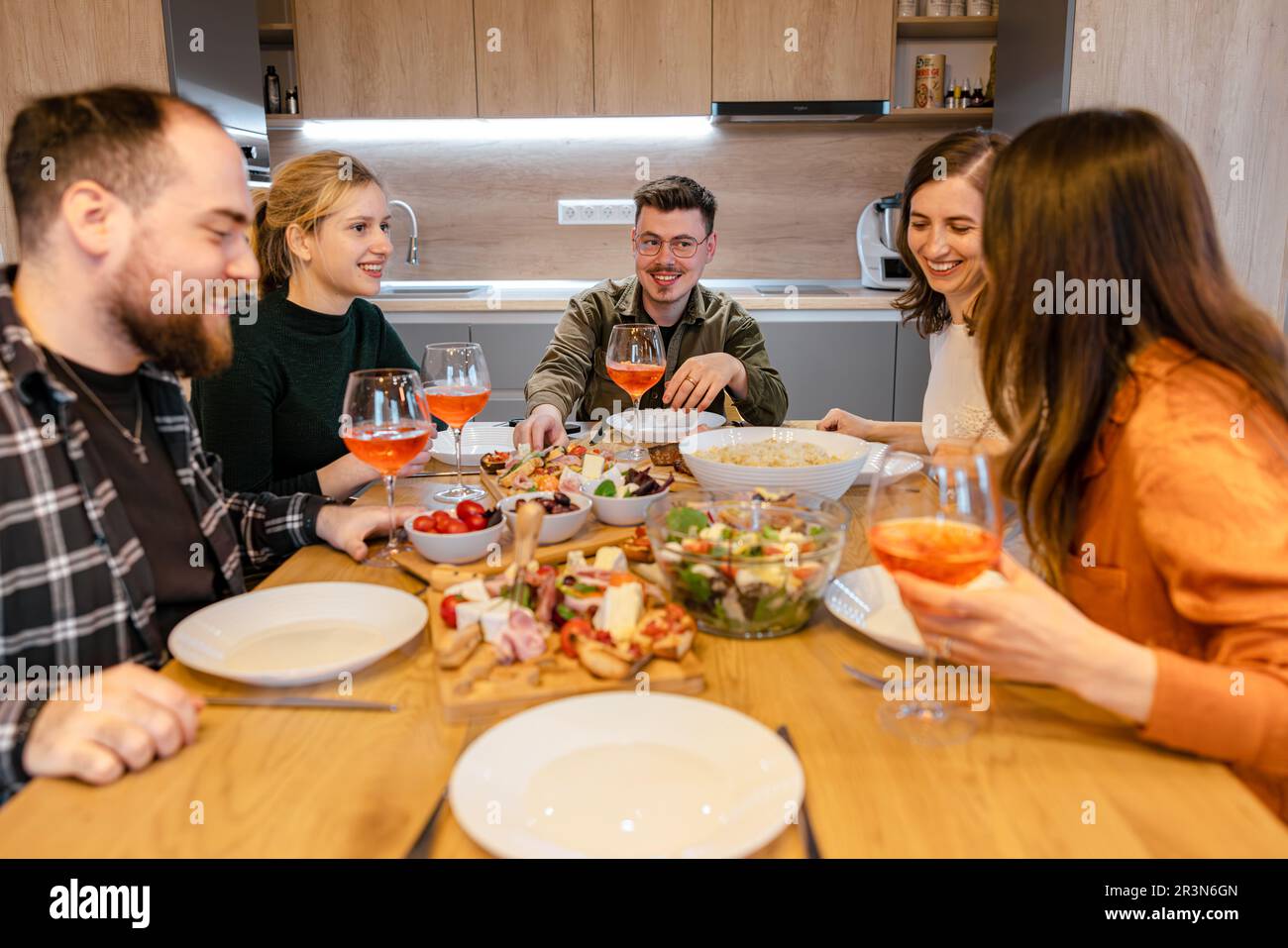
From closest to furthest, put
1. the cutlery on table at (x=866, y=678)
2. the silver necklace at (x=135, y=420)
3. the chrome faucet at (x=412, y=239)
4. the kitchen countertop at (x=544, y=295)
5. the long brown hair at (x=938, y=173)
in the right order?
the cutlery on table at (x=866, y=678)
the silver necklace at (x=135, y=420)
the long brown hair at (x=938, y=173)
the kitchen countertop at (x=544, y=295)
the chrome faucet at (x=412, y=239)

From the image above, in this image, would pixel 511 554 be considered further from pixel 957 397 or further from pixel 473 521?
pixel 957 397

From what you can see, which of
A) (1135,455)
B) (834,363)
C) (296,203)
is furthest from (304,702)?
(834,363)

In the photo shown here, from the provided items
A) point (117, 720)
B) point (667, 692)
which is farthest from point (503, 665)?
point (117, 720)

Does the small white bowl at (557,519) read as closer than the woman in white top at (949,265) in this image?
Yes

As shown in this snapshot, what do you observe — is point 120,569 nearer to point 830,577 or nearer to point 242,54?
point 830,577

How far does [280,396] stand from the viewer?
213 centimetres

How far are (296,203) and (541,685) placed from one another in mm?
1644

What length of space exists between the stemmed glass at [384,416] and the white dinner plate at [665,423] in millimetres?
700

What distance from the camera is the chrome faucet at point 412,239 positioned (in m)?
4.27

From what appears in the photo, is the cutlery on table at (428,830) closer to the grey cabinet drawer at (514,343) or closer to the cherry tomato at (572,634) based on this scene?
the cherry tomato at (572,634)

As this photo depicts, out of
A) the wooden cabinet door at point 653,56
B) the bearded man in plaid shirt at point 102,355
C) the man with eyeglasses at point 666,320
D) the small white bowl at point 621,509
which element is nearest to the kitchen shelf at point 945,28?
the wooden cabinet door at point 653,56

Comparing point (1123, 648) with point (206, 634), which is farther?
point (206, 634)
